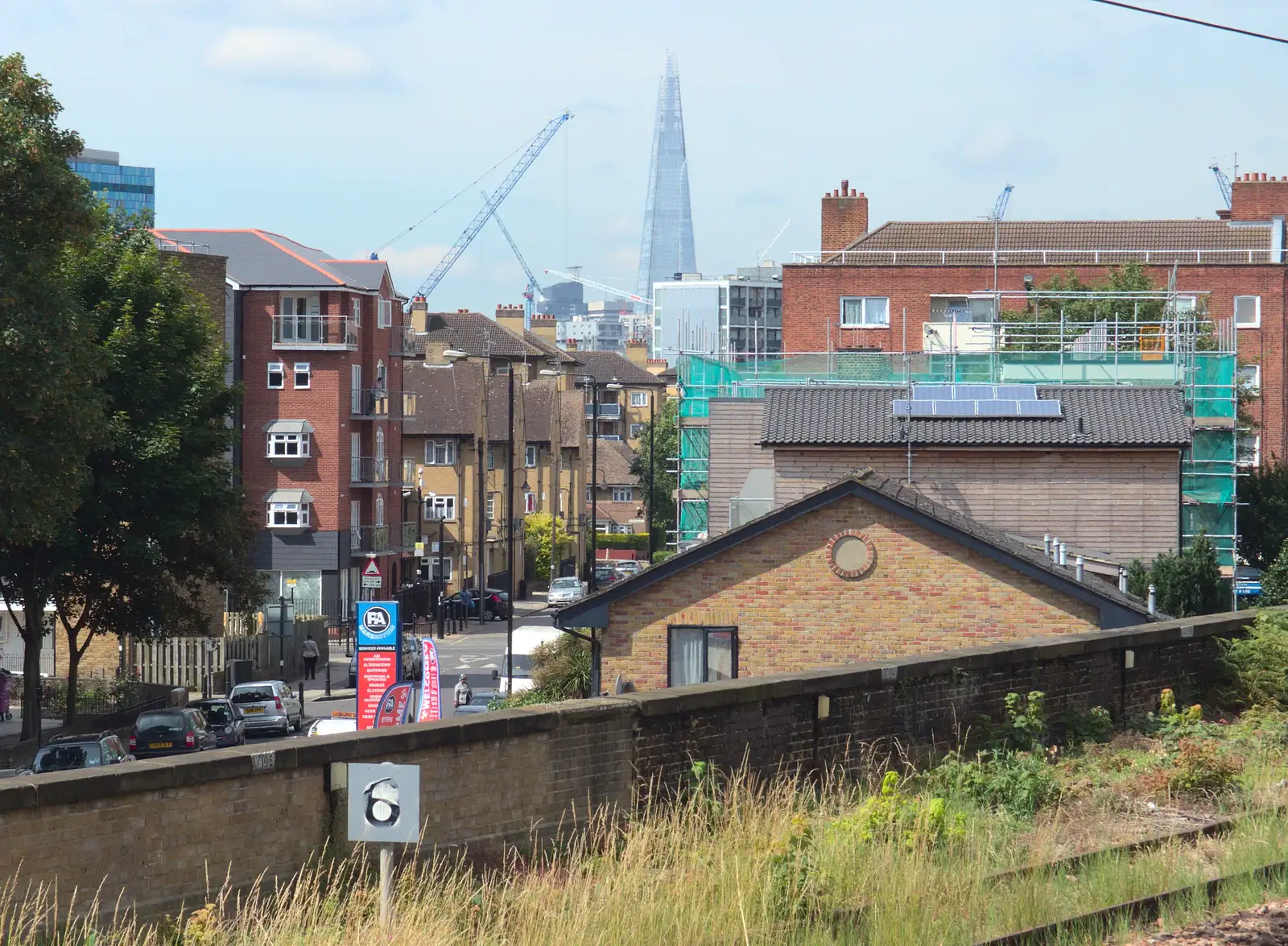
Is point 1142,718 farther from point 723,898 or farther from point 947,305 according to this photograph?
point 947,305

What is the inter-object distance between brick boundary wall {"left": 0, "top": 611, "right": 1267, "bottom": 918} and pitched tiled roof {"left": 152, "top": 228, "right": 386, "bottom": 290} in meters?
57.4

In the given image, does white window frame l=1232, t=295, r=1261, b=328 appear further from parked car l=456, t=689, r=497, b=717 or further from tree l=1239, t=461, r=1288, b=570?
parked car l=456, t=689, r=497, b=717

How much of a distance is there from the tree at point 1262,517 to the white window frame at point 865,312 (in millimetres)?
18245

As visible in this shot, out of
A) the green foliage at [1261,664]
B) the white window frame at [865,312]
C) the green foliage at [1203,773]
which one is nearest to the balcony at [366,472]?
the white window frame at [865,312]

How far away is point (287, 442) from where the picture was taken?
2692 inches

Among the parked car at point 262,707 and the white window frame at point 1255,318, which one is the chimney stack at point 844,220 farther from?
the parked car at point 262,707

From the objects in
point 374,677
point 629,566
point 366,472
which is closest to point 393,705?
point 374,677

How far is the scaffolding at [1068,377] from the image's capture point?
41500mm

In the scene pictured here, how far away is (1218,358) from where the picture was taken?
1677 inches

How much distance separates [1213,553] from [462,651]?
102ft

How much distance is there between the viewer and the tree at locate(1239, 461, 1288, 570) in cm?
5062

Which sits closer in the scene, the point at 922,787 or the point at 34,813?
the point at 34,813

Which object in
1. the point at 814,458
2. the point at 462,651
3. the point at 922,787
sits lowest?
the point at 462,651

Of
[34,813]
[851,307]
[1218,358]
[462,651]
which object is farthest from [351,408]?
[34,813]
